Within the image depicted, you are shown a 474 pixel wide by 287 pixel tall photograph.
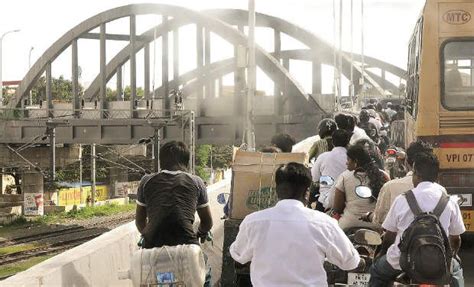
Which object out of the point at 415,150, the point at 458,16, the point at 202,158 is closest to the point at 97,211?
the point at 202,158

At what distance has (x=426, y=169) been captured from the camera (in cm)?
496

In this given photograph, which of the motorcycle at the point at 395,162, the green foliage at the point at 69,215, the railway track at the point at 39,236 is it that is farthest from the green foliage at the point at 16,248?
the motorcycle at the point at 395,162

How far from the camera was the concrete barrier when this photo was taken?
504 centimetres

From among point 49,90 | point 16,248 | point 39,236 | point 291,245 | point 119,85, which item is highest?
point 119,85

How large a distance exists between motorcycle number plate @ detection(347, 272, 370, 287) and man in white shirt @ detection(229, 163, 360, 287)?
1502 mm

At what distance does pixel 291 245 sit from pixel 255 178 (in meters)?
3.34

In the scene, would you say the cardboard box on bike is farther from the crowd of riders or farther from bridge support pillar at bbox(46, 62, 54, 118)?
bridge support pillar at bbox(46, 62, 54, 118)

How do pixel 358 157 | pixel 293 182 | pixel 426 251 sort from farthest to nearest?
pixel 358 157 → pixel 426 251 → pixel 293 182

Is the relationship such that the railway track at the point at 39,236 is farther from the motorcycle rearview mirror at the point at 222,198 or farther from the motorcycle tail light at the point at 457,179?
the motorcycle rearview mirror at the point at 222,198

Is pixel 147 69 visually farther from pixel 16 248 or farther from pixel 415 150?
pixel 415 150

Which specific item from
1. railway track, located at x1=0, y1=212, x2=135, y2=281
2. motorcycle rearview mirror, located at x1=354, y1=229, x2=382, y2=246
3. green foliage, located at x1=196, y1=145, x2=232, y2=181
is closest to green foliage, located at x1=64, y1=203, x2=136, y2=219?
railway track, located at x1=0, y1=212, x2=135, y2=281

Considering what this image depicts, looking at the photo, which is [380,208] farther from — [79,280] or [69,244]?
[69,244]

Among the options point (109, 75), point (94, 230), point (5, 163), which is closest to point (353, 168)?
point (94, 230)

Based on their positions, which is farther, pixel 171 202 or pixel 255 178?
pixel 255 178
